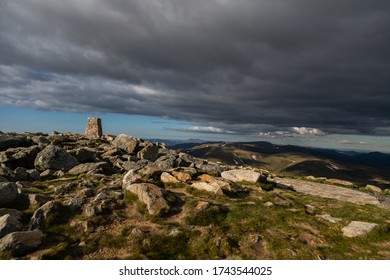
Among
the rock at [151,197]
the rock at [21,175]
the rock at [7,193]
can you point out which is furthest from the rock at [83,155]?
the rock at [151,197]

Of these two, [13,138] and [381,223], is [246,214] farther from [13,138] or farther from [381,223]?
[13,138]

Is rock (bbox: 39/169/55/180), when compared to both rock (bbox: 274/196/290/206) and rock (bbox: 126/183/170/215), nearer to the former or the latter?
rock (bbox: 126/183/170/215)

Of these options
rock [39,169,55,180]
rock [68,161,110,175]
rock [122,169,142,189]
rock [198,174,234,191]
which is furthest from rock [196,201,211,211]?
rock [39,169,55,180]

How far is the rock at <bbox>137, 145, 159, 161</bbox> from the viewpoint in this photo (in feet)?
163

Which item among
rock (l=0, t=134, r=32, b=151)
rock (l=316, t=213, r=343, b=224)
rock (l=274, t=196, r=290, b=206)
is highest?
rock (l=0, t=134, r=32, b=151)

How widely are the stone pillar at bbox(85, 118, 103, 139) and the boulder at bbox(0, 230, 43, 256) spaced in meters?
54.3

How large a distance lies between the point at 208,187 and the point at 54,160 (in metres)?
23.2

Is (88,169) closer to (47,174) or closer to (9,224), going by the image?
(47,174)

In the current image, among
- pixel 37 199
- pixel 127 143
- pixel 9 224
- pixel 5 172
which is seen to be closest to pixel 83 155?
pixel 5 172

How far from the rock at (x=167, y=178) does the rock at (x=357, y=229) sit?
16.3 metres

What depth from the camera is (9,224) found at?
17.0 m

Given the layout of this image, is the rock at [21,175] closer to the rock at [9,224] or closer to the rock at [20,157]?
the rock at [20,157]
